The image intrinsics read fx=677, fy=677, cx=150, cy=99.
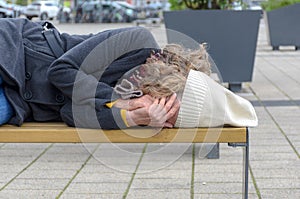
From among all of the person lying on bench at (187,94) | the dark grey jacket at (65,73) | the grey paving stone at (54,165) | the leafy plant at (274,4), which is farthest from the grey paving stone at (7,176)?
the leafy plant at (274,4)

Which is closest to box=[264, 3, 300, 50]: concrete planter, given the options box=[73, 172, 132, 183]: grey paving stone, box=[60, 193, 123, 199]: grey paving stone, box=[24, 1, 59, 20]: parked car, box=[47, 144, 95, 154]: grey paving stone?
box=[47, 144, 95, 154]: grey paving stone

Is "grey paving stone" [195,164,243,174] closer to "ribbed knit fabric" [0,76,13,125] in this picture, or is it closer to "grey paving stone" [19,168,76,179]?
"grey paving stone" [19,168,76,179]

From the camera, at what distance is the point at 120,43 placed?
3.83 m

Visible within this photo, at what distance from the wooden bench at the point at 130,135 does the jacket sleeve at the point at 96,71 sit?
0.06m

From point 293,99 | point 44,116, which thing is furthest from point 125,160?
point 293,99

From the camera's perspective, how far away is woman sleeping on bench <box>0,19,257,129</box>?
345cm

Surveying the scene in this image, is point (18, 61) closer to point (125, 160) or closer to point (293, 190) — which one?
point (125, 160)

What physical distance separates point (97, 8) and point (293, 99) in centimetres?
3149

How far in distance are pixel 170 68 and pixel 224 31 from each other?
15.6 feet

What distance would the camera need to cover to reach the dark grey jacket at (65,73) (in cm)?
363

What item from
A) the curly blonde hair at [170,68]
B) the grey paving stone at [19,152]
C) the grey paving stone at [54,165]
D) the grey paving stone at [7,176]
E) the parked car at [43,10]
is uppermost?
the curly blonde hair at [170,68]

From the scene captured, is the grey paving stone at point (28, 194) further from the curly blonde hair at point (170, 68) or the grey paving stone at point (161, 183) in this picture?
the curly blonde hair at point (170, 68)

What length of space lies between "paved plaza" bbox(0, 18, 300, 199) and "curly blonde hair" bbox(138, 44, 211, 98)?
3.11 ft

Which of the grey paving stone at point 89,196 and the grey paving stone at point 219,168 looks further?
the grey paving stone at point 219,168
